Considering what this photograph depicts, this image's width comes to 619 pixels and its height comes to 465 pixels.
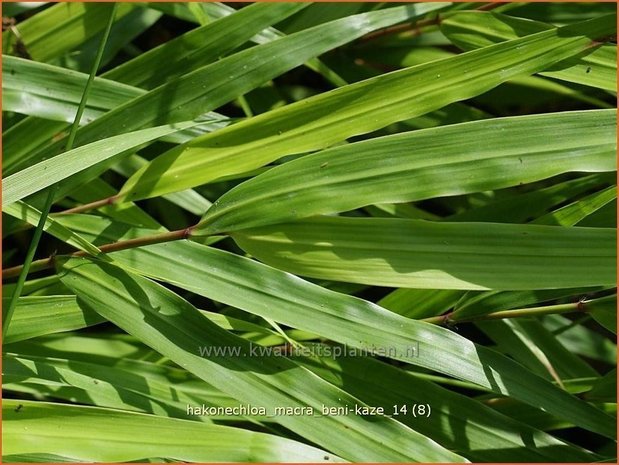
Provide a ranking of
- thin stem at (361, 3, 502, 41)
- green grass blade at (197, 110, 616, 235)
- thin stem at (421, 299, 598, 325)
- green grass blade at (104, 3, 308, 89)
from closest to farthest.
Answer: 1. green grass blade at (197, 110, 616, 235)
2. thin stem at (421, 299, 598, 325)
3. green grass blade at (104, 3, 308, 89)
4. thin stem at (361, 3, 502, 41)

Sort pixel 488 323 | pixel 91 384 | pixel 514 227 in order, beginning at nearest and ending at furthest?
1. pixel 514 227
2. pixel 91 384
3. pixel 488 323

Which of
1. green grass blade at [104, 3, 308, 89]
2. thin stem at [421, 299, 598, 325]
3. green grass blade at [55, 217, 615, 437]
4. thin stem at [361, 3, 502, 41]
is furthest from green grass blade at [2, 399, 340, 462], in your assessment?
thin stem at [361, 3, 502, 41]

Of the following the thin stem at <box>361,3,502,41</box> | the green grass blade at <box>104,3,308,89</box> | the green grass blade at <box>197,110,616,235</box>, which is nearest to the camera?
the green grass blade at <box>197,110,616,235</box>

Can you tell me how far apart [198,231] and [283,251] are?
0.29ft

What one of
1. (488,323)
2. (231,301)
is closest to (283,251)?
(231,301)

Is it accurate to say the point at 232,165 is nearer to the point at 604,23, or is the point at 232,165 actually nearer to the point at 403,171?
the point at 403,171

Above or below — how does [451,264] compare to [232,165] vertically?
below

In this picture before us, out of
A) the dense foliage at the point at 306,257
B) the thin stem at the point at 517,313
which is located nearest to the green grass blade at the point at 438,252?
the dense foliage at the point at 306,257

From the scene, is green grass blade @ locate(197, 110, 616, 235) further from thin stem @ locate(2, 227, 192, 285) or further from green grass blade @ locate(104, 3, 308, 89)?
green grass blade @ locate(104, 3, 308, 89)

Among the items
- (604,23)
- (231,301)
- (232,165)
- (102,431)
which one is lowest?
(102,431)

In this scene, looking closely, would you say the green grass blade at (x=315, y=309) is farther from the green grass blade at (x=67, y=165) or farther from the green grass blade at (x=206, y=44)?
the green grass blade at (x=206, y=44)

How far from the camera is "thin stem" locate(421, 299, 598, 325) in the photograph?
0.76m

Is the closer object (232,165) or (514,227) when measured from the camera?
(514,227)

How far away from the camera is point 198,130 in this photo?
0.88 meters
